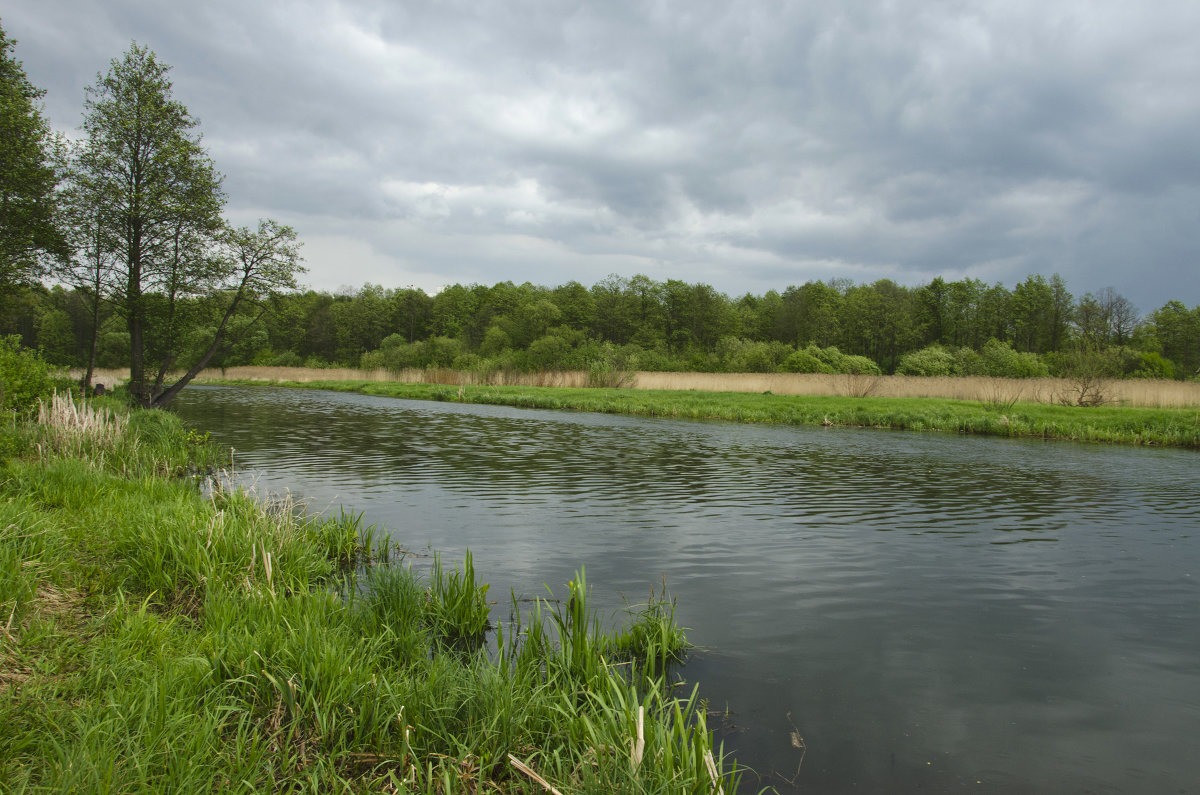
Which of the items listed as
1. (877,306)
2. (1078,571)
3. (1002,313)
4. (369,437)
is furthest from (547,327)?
(1078,571)

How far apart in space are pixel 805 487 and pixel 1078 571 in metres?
5.82

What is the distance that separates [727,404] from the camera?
30.7 metres

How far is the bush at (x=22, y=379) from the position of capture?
12.6m

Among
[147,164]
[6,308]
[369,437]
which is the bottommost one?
[369,437]

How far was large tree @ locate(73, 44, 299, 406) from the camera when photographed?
60.9 feet

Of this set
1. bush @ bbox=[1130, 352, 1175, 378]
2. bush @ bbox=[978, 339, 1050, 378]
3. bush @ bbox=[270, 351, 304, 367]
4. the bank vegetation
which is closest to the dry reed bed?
bush @ bbox=[978, 339, 1050, 378]

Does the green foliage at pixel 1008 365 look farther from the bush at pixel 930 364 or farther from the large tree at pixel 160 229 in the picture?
the large tree at pixel 160 229

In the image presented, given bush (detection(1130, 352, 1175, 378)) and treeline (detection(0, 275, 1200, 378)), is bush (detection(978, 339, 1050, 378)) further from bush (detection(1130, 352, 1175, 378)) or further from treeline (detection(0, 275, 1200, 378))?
bush (detection(1130, 352, 1175, 378))

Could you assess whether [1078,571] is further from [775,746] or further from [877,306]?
[877,306]

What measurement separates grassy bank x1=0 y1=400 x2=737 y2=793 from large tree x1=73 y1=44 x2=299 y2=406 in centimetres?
1606

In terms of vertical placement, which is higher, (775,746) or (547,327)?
(547,327)

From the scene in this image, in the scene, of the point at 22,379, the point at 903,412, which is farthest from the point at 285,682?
the point at 903,412

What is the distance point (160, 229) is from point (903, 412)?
27.7 metres

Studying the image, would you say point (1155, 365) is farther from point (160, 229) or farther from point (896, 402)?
point (160, 229)
